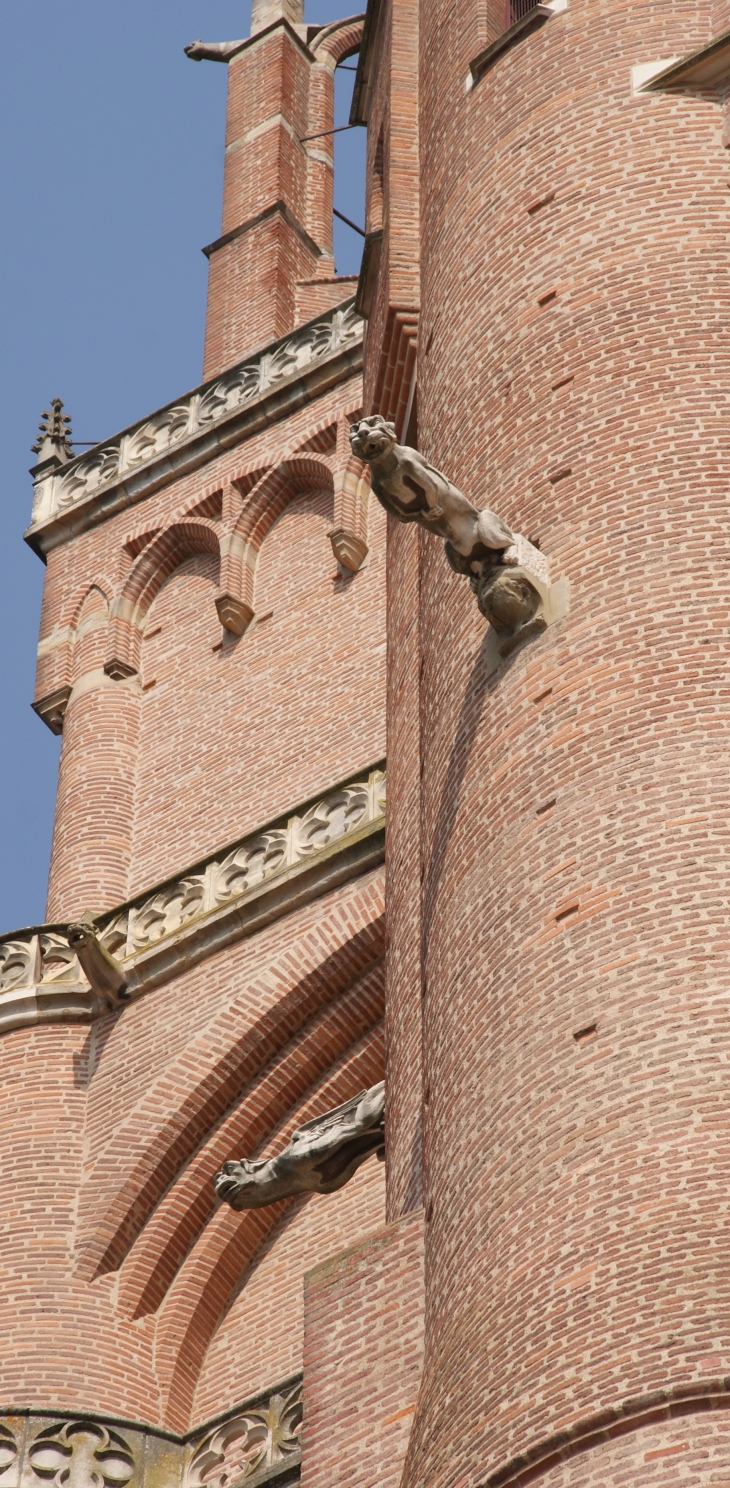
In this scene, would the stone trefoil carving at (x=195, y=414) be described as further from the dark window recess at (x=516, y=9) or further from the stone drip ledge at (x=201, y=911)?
the dark window recess at (x=516, y=9)

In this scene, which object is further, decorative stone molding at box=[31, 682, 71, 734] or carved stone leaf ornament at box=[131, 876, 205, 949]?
decorative stone molding at box=[31, 682, 71, 734]

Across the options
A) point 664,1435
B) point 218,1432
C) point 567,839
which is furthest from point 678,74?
point 218,1432

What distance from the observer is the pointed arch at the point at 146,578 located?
77.2ft

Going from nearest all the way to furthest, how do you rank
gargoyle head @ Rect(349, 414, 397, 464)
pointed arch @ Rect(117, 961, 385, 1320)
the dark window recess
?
1. gargoyle head @ Rect(349, 414, 397, 464)
2. the dark window recess
3. pointed arch @ Rect(117, 961, 385, 1320)

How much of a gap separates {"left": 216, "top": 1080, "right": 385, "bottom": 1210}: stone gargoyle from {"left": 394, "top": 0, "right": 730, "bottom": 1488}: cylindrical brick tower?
1457 mm

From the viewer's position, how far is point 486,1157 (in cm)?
1089

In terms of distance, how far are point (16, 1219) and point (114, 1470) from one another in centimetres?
202

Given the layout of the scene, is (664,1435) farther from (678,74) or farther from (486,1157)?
(678,74)

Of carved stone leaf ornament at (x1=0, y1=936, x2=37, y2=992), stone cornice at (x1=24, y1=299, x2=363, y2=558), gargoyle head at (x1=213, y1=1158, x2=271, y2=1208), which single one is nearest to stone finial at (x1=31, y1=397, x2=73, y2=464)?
stone cornice at (x1=24, y1=299, x2=363, y2=558)

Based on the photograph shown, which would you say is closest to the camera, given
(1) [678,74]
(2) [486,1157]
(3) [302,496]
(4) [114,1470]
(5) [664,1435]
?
(5) [664,1435]

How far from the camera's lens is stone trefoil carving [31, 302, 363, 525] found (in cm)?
2403

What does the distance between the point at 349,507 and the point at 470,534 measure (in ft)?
32.9

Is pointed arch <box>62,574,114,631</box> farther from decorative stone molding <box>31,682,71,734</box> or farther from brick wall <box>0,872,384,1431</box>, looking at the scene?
brick wall <box>0,872,384,1431</box>

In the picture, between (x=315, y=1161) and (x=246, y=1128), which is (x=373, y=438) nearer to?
(x=315, y=1161)
